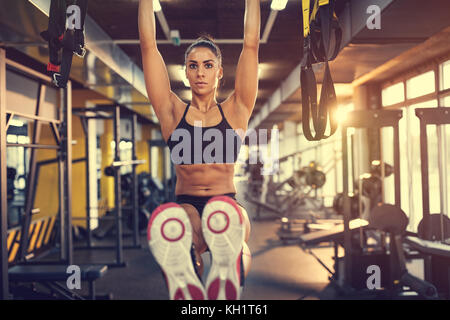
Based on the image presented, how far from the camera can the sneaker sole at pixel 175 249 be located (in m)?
0.78

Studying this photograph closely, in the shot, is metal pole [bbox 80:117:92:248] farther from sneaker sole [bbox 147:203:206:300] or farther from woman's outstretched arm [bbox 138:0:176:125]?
sneaker sole [bbox 147:203:206:300]

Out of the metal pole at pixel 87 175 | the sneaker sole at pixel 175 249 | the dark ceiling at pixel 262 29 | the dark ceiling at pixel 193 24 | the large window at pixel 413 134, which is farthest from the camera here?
the metal pole at pixel 87 175

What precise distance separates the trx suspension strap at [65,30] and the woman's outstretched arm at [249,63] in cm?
43

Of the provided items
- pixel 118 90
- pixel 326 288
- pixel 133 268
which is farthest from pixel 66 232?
pixel 326 288

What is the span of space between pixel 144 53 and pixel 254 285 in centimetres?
341

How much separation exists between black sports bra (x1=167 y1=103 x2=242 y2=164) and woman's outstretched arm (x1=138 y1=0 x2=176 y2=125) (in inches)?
2.3

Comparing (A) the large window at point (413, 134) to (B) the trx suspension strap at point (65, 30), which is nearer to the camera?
(B) the trx suspension strap at point (65, 30)

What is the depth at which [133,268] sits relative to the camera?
4.66m

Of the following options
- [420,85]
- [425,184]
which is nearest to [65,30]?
[425,184]
